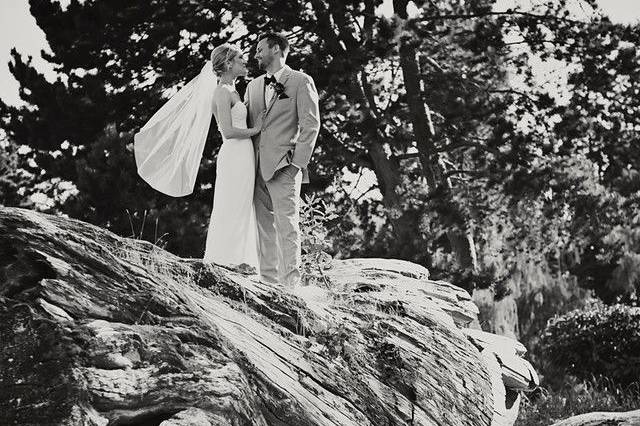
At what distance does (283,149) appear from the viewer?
6883 mm

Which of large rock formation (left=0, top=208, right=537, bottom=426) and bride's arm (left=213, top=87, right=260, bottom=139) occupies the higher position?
bride's arm (left=213, top=87, right=260, bottom=139)

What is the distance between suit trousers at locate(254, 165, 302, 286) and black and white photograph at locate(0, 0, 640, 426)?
0.02 metres

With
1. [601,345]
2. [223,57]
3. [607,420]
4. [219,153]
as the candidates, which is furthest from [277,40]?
[601,345]

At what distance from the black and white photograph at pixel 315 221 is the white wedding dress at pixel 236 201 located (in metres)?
0.02

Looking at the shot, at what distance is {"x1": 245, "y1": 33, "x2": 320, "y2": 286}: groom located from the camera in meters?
6.77

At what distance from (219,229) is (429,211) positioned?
8996 mm

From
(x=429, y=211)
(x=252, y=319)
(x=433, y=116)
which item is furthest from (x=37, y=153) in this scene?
(x=252, y=319)

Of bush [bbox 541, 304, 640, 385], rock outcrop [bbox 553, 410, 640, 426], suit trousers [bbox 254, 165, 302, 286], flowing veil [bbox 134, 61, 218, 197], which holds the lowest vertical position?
bush [bbox 541, 304, 640, 385]

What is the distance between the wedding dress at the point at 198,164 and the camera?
7.08 metres

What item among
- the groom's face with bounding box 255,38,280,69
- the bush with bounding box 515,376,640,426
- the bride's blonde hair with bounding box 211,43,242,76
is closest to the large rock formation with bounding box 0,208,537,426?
the groom's face with bounding box 255,38,280,69

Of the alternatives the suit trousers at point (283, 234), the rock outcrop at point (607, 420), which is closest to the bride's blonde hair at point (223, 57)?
the suit trousers at point (283, 234)

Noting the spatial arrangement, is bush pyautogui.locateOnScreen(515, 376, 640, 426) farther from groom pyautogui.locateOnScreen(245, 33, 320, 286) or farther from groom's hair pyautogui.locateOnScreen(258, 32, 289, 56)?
groom's hair pyautogui.locateOnScreen(258, 32, 289, 56)

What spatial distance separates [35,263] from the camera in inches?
160

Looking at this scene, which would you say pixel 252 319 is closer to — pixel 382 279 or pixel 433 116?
pixel 382 279
